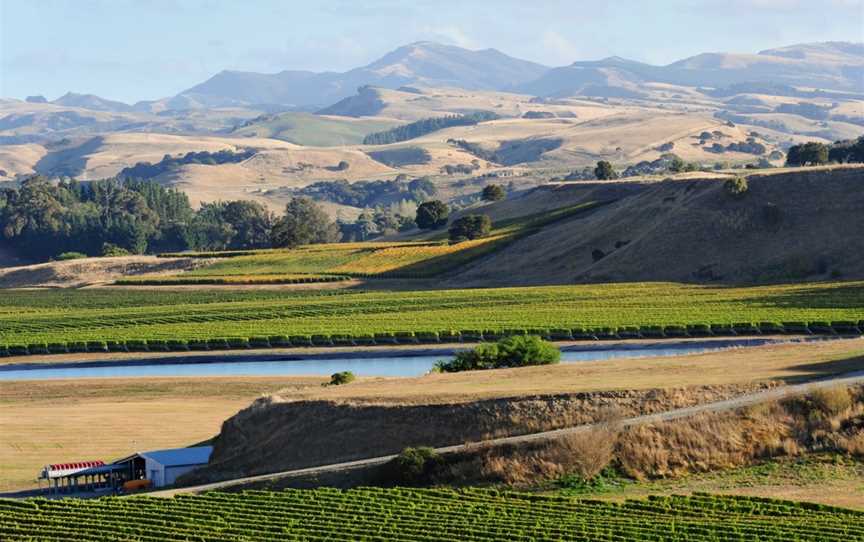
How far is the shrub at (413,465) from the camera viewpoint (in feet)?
150

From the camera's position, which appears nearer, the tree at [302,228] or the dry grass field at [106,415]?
the dry grass field at [106,415]

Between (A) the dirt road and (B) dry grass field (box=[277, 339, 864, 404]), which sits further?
(B) dry grass field (box=[277, 339, 864, 404])

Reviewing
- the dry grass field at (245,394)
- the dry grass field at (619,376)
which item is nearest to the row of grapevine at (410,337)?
the dry grass field at (245,394)

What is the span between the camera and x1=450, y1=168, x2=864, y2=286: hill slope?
363ft

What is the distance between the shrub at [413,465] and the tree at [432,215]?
118 meters

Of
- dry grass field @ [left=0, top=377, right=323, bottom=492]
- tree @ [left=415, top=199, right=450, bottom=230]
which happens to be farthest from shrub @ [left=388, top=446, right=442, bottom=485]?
tree @ [left=415, top=199, right=450, bottom=230]

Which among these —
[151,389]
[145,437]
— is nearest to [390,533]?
[145,437]

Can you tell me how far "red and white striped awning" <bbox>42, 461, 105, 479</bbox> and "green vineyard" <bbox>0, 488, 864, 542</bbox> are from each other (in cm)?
827

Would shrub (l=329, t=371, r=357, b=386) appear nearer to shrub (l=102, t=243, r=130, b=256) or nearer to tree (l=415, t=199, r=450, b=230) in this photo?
tree (l=415, t=199, r=450, b=230)

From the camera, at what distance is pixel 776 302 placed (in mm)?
94125

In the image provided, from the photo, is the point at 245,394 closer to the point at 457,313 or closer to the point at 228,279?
the point at 457,313

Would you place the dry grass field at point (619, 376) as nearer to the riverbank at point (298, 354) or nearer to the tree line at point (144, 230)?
the riverbank at point (298, 354)

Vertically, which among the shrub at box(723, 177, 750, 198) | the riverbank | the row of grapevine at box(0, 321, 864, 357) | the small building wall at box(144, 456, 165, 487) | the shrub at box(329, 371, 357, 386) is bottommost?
the riverbank

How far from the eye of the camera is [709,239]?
117000mm
